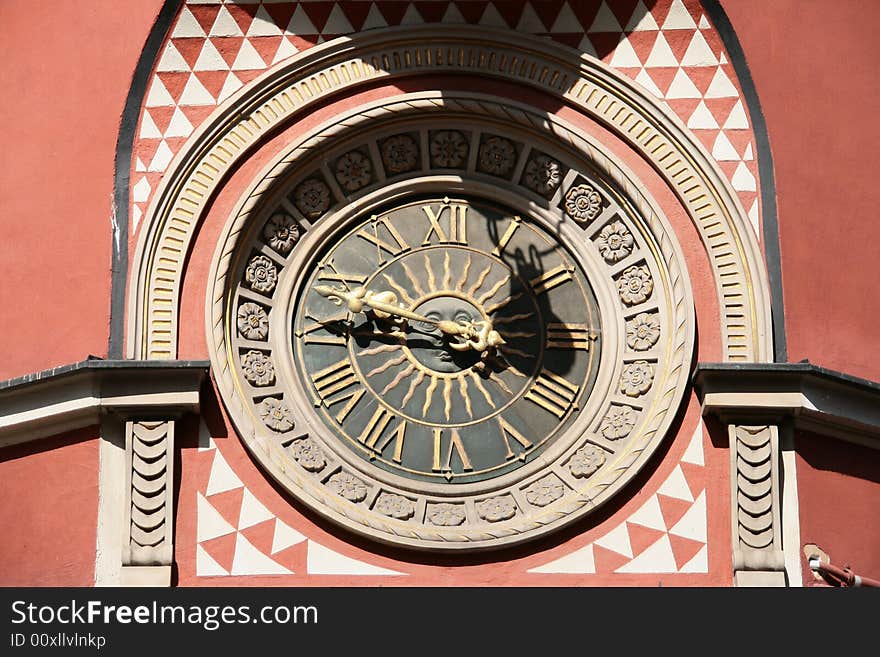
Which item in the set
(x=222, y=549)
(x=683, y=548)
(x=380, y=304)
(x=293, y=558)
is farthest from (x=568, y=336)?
(x=222, y=549)

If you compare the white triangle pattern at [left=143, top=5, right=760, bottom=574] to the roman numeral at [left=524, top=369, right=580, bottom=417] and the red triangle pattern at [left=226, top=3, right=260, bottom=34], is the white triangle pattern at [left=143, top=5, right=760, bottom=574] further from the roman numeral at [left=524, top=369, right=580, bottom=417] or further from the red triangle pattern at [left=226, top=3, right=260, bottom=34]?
the roman numeral at [left=524, top=369, right=580, bottom=417]

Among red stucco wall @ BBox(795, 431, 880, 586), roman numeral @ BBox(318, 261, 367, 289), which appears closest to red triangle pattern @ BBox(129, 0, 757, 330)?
roman numeral @ BBox(318, 261, 367, 289)

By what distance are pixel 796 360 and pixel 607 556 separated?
1.58 metres

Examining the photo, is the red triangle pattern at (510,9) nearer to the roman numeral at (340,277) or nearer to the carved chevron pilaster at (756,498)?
the roman numeral at (340,277)

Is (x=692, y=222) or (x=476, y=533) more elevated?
(x=692, y=222)

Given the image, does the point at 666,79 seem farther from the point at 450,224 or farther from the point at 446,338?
the point at 446,338

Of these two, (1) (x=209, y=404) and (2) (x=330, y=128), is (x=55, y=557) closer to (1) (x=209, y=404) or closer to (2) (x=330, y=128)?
(1) (x=209, y=404)

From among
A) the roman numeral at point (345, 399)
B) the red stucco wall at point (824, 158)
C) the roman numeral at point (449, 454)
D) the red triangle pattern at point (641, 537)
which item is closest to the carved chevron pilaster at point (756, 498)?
the red triangle pattern at point (641, 537)

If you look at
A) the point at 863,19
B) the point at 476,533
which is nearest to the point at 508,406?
the point at 476,533

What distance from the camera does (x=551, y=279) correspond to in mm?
17688

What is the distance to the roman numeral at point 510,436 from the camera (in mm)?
17344

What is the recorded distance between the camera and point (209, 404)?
Answer: 1717 cm

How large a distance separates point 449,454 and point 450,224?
141 cm

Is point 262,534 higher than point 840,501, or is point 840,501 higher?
point 840,501
